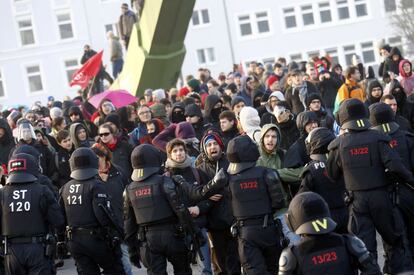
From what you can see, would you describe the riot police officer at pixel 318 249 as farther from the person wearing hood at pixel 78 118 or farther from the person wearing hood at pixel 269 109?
the person wearing hood at pixel 78 118

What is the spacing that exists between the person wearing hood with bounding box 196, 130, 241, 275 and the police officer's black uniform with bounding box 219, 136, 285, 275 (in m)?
0.90

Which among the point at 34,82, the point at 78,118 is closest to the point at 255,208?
the point at 78,118

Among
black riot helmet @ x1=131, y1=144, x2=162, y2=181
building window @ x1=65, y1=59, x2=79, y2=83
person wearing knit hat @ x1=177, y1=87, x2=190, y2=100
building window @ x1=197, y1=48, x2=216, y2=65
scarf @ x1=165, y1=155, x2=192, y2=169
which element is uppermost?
building window @ x1=65, y1=59, x2=79, y2=83

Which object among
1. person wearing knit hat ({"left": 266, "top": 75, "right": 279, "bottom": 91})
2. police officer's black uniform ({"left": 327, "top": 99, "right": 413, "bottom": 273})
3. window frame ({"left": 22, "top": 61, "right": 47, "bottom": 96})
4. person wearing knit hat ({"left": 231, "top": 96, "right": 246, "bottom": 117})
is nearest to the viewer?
police officer's black uniform ({"left": 327, "top": 99, "right": 413, "bottom": 273})

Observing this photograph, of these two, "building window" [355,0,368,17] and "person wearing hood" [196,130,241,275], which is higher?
"building window" [355,0,368,17]

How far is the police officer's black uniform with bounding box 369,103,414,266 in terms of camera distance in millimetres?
11658

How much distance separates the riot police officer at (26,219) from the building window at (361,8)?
51.4m

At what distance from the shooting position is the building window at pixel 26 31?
60.5 meters

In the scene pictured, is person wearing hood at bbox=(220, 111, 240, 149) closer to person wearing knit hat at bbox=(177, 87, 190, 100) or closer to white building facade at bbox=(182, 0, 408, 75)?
person wearing knit hat at bbox=(177, 87, 190, 100)

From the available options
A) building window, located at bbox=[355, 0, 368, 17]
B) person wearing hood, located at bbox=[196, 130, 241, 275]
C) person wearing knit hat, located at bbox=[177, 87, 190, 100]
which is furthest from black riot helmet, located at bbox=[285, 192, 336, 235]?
building window, located at bbox=[355, 0, 368, 17]

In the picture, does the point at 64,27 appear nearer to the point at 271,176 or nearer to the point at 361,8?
the point at 361,8

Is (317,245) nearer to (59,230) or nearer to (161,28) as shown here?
(59,230)

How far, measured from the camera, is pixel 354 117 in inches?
449

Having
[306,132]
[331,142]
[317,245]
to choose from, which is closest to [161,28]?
[306,132]
